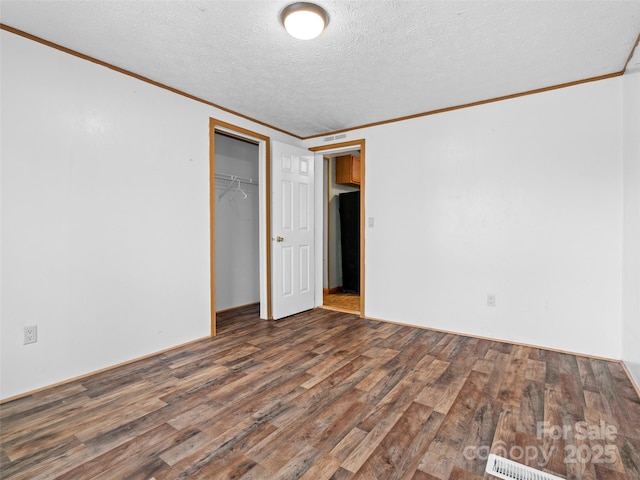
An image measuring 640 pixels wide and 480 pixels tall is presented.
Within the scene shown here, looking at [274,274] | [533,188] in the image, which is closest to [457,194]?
[533,188]

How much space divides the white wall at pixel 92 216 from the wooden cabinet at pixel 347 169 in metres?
2.73

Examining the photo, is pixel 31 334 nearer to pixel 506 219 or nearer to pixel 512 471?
pixel 512 471

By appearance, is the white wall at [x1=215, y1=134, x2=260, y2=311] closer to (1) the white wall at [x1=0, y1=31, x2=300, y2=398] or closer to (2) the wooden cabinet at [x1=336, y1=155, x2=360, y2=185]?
(1) the white wall at [x1=0, y1=31, x2=300, y2=398]

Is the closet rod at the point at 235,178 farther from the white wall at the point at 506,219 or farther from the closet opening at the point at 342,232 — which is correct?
the white wall at the point at 506,219

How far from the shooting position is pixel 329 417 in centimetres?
186

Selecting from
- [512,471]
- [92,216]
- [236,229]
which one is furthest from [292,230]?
[512,471]

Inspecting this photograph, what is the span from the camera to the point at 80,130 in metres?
2.37

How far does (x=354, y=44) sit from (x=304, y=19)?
49 cm

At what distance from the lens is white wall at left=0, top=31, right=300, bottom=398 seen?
82.4 inches

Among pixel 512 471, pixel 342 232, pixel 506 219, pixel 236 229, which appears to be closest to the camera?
pixel 512 471

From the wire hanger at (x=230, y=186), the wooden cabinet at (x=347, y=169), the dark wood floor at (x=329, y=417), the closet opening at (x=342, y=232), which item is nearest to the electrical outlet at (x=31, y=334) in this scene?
the dark wood floor at (x=329, y=417)

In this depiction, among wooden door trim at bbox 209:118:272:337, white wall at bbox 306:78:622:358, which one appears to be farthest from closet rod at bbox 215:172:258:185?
white wall at bbox 306:78:622:358

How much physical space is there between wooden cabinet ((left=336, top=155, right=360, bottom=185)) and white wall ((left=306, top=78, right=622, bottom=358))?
146cm

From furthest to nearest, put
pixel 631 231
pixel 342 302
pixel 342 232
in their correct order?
pixel 342 232 → pixel 342 302 → pixel 631 231
